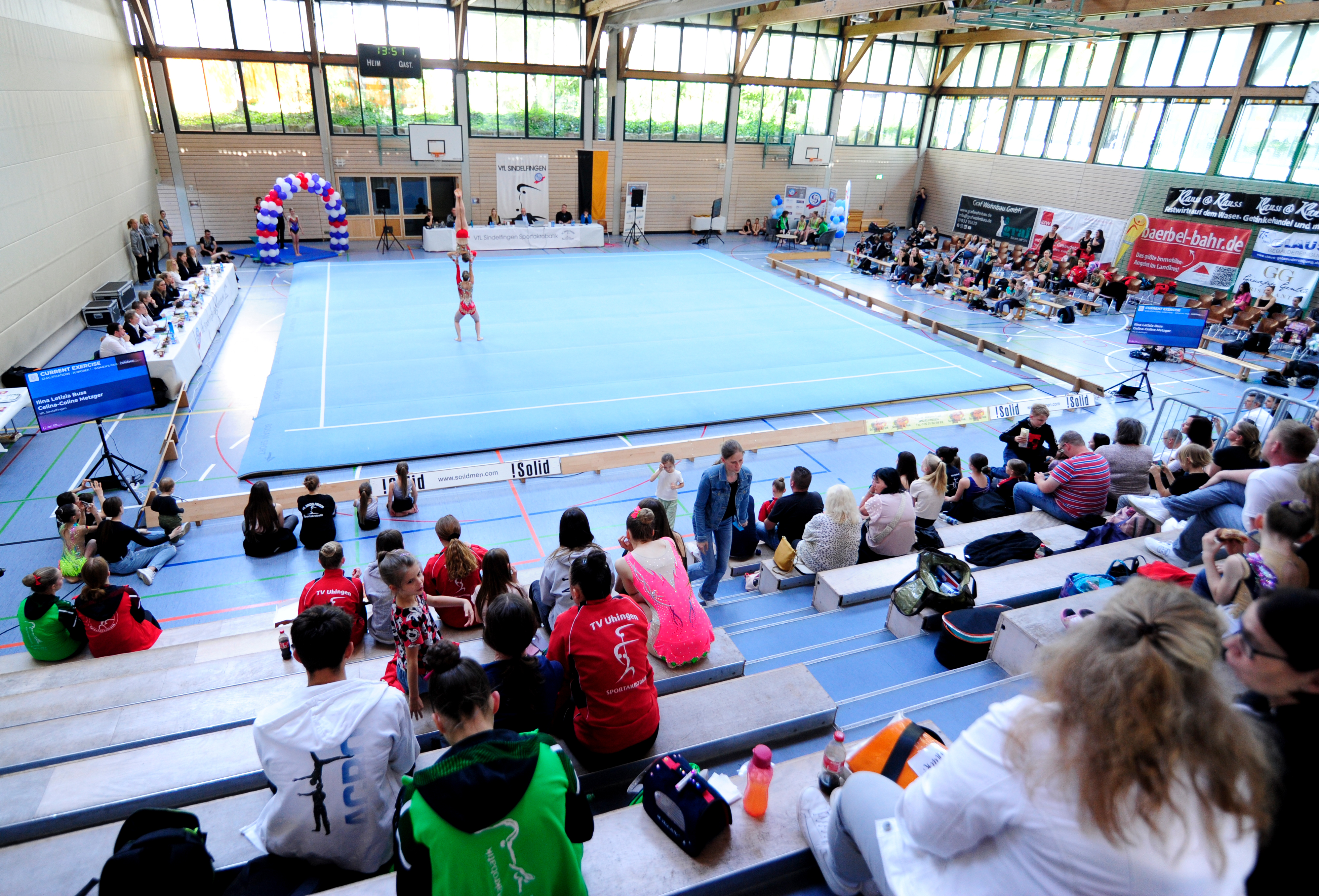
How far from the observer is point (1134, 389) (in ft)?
41.8

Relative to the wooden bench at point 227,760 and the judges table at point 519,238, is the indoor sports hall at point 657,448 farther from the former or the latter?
the judges table at point 519,238

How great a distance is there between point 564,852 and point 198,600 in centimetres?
654

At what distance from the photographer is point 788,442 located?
1046 centimetres

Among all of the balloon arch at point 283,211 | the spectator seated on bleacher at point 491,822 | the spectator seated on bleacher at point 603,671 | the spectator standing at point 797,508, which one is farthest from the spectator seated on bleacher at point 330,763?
the balloon arch at point 283,211

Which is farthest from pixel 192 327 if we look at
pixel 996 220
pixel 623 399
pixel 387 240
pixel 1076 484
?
pixel 996 220

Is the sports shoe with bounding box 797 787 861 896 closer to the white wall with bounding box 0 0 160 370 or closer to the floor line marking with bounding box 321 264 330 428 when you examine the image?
the floor line marking with bounding box 321 264 330 428

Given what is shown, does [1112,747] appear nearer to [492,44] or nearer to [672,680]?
[672,680]

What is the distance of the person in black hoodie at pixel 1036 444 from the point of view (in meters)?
8.81

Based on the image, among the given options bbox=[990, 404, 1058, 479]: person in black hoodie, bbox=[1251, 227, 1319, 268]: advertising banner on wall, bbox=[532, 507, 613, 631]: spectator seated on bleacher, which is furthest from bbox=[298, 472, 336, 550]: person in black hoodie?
bbox=[1251, 227, 1319, 268]: advertising banner on wall

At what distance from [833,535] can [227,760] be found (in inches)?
175

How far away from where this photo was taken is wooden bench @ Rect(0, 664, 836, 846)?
3.20m

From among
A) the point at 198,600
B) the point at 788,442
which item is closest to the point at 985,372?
the point at 788,442

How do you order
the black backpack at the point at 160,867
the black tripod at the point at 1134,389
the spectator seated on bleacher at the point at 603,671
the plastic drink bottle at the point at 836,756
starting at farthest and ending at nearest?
1. the black tripod at the point at 1134,389
2. the spectator seated on bleacher at the point at 603,671
3. the plastic drink bottle at the point at 836,756
4. the black backpack at the point at 160,867

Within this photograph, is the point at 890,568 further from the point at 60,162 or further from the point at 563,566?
the point at 60,162
